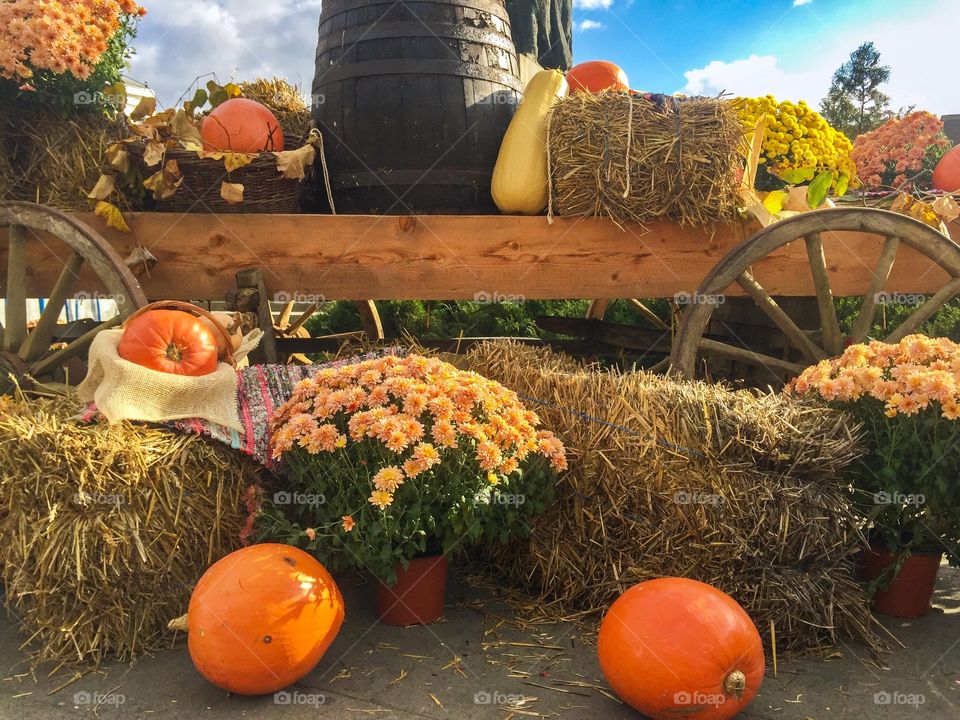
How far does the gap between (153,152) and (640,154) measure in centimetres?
200

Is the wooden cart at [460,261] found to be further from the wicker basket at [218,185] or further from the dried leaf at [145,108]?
the dried leaf at [145,108]

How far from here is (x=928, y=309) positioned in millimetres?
3469

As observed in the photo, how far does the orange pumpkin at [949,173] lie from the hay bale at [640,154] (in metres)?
1.48

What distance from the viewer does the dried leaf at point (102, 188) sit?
3166 mm

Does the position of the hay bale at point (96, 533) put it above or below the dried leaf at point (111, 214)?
below

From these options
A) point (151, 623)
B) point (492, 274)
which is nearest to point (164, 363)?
point (151, 623)

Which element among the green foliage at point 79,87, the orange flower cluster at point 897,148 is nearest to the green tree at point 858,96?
the orange flower cluster at point 897,148

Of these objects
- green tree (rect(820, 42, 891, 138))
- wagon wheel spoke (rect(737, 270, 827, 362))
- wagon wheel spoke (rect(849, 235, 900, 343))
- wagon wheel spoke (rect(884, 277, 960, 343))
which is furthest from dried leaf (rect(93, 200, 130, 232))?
green tree (rect(820, 42, 891, 138))

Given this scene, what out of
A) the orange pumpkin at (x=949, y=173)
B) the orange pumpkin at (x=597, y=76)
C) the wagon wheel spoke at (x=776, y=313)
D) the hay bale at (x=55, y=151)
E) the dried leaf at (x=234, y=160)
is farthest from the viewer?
the orange pumpkin at (x=949, y=173)

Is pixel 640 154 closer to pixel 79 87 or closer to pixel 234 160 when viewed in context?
pixel 234 160

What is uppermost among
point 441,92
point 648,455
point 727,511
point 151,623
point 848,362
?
point 441,92

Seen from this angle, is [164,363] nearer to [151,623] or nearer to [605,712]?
[151,623]

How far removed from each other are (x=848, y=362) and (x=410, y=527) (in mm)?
1580

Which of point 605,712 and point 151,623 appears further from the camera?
point 151,623
